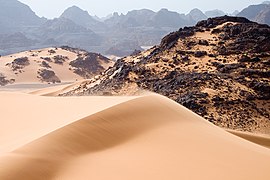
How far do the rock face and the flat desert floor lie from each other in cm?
823

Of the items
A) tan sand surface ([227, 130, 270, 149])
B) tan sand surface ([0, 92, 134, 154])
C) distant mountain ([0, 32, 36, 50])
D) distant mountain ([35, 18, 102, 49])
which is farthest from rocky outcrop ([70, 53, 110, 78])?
distant mountain ([35, 18, 102, 49])

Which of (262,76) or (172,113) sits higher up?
(172,113)

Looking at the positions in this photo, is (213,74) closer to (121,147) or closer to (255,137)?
(255,137)

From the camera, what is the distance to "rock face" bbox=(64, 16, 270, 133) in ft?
52.7

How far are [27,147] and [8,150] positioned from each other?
267mm

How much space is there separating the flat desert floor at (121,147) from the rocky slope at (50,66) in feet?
140

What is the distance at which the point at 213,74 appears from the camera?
62.3 ft

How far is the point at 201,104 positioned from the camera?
16328mm

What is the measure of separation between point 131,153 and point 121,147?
1.04 feet

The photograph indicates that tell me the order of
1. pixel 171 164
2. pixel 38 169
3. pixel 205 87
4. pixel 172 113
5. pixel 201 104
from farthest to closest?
pixel 205 87 → pixel 201 104 → pixel 172 113 → pixel 171 164 → pixel 38 169

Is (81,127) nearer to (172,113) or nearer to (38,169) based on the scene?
(38,169)

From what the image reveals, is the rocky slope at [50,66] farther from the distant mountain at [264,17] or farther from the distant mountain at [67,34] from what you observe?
the distant mountain at [264,17]

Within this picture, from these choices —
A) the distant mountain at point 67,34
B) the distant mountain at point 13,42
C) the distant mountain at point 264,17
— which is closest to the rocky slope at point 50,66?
the distant mountain at point 13,42

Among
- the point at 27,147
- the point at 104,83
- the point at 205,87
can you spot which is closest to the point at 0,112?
the point at 27,147
